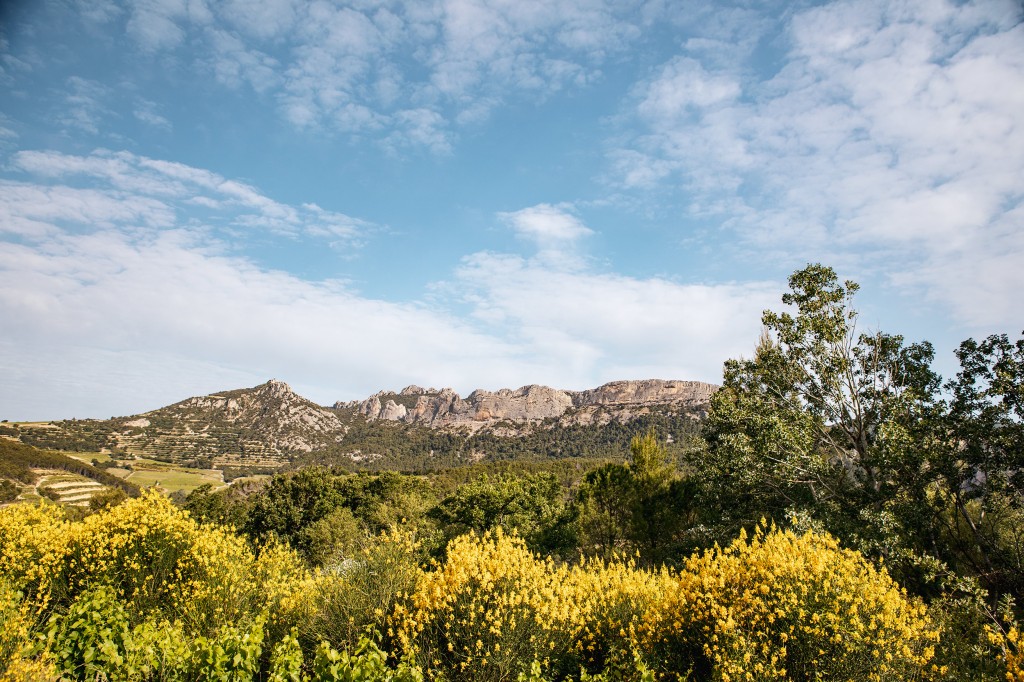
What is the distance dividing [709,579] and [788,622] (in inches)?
58.0

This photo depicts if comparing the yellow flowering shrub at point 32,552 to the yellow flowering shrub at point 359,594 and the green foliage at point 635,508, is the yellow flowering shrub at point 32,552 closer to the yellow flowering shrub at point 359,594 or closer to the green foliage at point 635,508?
the yellow flowering shrub at point 359,594

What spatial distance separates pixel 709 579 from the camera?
32.6 ft

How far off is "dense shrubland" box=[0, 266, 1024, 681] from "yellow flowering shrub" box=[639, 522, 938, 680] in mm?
45

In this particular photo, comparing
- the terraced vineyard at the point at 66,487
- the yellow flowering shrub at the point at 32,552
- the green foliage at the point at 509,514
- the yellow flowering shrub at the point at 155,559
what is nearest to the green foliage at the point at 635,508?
the green foliage at the point at 509,514

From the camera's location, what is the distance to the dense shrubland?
8664 millimetres

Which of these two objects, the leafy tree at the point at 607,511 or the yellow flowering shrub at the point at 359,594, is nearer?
the yellow flowering shrub at the point at 359,594

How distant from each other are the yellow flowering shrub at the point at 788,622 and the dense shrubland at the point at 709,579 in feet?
0.15

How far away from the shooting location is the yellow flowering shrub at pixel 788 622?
319 inches

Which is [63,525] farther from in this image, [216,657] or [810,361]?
[810,361]

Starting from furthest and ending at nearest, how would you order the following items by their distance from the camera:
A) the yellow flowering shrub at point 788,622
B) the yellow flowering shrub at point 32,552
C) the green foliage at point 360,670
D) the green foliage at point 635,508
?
the green foliage at point 635,508 < the yellow flowering shrub at point 32,552 < the yellow flowering shrub at point 788,622 < the green foliage at point 360,670

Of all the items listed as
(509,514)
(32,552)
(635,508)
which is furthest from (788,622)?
(509,514)

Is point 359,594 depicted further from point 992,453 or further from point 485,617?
point 992,453

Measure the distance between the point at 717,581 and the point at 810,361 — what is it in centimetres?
1473

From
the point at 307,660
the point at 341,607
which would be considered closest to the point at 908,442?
the point at 341,607
